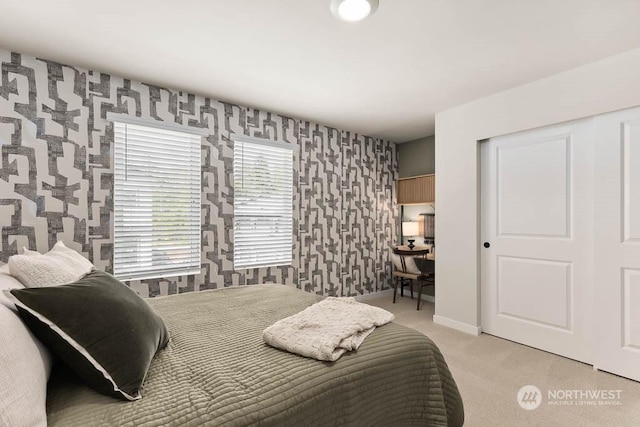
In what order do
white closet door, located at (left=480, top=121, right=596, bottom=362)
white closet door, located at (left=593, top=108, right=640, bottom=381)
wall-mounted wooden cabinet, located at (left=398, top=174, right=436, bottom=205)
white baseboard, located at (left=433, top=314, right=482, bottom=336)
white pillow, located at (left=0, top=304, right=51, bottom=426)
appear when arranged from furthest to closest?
wall-mounted wooden cabinet, located at (left=398, top=174, right=436, bottom=205) < white baseboard, located at (left=433, top=314, right=482, bottom=336) < white closet door, located at (left=480, top=121, right=596, bottom=362) < white closet door, located at (left=593, top=108, right=640, bottom=381) < white pillow, located at (left=0, top=304, right=51, bottom=426)

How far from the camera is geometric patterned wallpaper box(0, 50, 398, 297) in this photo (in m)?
2.50

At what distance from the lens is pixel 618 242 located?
8.13 ft

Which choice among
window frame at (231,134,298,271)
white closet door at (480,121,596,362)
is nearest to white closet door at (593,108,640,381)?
white closet door at (480,121,596,362)

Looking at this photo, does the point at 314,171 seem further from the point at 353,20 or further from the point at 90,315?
the point at 90,315

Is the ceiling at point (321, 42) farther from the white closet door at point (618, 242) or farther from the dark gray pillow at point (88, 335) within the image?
the dark gray pillow at point (88, 335)

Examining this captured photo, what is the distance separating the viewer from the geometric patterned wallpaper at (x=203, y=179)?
98.6 inches

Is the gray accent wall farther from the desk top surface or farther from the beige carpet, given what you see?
the beige carpet

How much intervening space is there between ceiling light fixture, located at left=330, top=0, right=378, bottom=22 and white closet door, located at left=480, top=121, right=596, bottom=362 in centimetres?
216

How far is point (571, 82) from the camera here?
2723mm

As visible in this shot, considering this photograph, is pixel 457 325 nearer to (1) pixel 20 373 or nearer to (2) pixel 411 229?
(2) pixel 411 229

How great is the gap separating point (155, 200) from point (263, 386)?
255 centimetres

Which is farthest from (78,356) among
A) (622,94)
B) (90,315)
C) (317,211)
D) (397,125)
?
(397,125)

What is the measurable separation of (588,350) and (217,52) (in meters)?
3.93

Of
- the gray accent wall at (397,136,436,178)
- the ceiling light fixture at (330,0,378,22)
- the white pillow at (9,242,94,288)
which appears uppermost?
the ceiling light fixture at (330,0,378,22)
